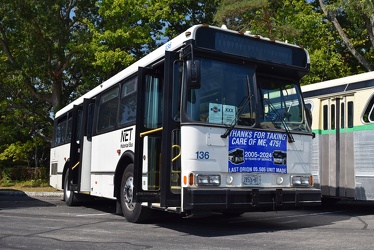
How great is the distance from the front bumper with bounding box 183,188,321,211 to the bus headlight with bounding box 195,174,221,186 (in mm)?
112

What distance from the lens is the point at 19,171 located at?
96.5 ft

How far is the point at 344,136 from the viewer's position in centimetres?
1236

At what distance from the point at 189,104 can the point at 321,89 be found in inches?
248

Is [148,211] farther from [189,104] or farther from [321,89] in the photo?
[321,89]

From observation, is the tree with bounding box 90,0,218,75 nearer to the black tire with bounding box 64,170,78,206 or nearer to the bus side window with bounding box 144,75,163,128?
the black tire with bounding box 64,170,78,206

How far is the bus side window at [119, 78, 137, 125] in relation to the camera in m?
9.98

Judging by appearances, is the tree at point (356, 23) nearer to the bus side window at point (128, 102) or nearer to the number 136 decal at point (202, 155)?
the bus side window at point (128, 102)

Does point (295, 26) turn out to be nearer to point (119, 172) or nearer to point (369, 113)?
point (369, 113)

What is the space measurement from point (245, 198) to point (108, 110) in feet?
15.4

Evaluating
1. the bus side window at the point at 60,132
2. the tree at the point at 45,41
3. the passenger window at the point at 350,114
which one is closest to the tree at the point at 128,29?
the tree at the point at 45,41

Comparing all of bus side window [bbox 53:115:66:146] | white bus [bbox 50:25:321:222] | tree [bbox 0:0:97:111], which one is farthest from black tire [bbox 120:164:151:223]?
tree [bbox 0:0:97:111]

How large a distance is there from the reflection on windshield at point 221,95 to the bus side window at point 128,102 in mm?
2072

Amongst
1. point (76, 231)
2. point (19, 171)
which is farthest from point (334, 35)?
point (76, 231)

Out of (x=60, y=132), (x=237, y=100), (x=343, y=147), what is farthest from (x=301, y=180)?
(x=60, y=132)
